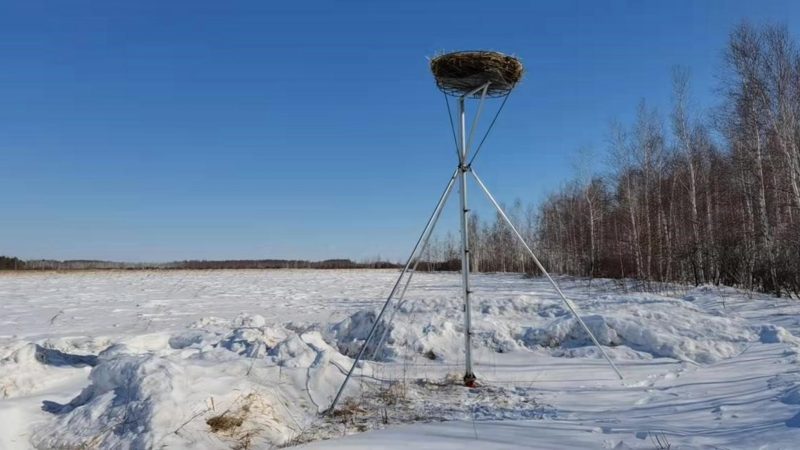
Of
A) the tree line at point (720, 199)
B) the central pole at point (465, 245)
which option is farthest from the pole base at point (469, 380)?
the tree line at point (720, 199)

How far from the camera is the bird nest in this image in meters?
4.73

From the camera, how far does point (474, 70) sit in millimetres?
4859

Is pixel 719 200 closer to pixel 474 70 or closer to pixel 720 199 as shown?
pixel 720 199

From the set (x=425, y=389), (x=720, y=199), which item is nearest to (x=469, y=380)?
(x=425, y=389)

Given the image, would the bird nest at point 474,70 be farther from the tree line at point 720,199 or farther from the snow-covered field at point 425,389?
the tree line at point 720,199

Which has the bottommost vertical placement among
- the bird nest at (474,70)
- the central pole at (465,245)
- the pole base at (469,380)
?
the pole base at (469,380)

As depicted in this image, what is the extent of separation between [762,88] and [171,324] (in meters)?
19.7

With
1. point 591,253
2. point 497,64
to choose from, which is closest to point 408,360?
point 497,64

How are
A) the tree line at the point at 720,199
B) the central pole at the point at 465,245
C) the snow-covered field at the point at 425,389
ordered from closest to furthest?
1. the snow-covered field at the point at 425,389
2. the central pole at the point at 465,245
3. the tree line at the point at 720,199

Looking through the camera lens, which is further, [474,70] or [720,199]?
[720,199]

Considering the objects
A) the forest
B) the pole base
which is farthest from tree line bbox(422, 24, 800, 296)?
the pole base

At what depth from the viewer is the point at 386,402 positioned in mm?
4605

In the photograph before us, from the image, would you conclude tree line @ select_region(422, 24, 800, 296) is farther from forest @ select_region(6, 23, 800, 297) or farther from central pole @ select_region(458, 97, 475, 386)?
central pole @ select_region(458, 97, 475, 386)

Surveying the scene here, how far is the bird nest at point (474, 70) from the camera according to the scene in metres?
4.73
